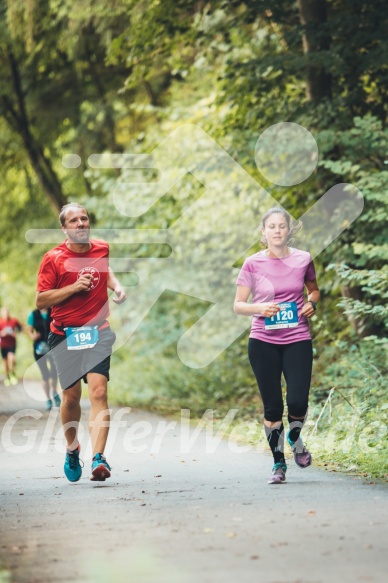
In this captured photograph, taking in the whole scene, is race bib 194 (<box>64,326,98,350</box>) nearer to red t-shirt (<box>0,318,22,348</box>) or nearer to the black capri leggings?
the black capri leggings

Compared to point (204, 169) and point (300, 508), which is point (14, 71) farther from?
point (300, 508)

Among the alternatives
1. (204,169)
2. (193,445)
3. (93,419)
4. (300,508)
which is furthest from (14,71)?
(300,508)

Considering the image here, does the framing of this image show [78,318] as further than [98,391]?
Yes

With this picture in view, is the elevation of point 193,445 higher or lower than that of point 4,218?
higher

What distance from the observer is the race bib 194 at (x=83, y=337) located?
27.9ft

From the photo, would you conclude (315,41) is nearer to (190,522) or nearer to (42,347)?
(42,347)

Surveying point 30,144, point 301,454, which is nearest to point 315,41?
point 301,454

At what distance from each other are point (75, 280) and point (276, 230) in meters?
1.66

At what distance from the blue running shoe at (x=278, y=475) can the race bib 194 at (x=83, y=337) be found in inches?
68.8

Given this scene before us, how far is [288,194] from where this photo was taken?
15203 mm

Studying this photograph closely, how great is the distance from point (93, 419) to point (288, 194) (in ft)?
24.3

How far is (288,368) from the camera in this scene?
795 centimetres

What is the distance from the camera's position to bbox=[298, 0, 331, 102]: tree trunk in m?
14.2

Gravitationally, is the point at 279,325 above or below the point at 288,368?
above
